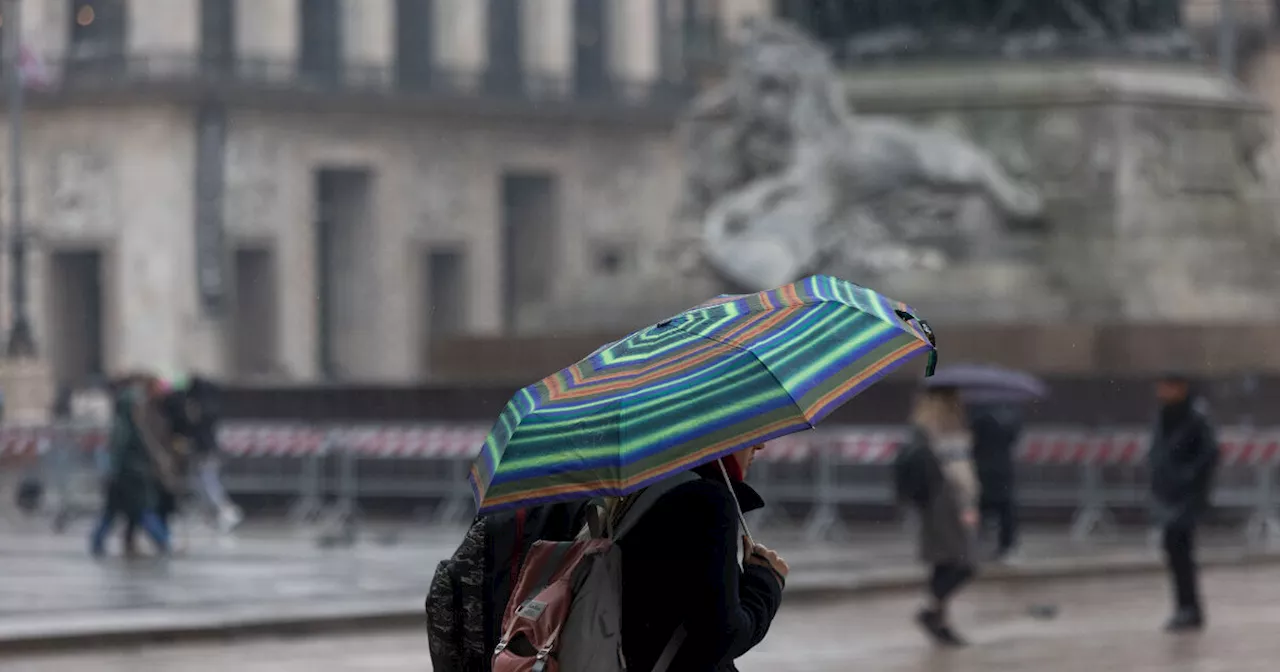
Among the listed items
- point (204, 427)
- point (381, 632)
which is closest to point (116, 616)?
point (381, 632)

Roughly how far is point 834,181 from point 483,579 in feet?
63.8

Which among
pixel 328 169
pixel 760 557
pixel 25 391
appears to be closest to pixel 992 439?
pixel 760 557

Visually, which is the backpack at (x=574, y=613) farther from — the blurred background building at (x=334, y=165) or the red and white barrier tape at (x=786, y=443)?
the blurred background building at (x=334, y=165)

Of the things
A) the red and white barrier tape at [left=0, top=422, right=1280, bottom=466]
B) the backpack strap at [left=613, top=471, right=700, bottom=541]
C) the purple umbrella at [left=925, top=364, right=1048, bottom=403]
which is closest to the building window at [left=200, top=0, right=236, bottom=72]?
the red and white barrier tape at [left=0, top=422, right=1280, bottom=466]

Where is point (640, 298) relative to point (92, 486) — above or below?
above

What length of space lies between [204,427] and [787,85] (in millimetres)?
5905

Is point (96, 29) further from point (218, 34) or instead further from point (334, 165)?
point (334, 165)

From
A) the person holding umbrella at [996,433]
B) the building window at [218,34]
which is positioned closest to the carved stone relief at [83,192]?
the building window at [218,34]

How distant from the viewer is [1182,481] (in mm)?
16078

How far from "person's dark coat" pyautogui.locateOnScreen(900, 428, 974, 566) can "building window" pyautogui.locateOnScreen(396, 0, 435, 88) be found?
4810 centimetres

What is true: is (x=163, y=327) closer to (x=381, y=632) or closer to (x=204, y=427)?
(x=204, y=427)

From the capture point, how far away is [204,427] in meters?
25.5

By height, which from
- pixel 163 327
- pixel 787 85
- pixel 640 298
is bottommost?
pixel 163 327

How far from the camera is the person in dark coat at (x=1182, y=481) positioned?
1593 cm
